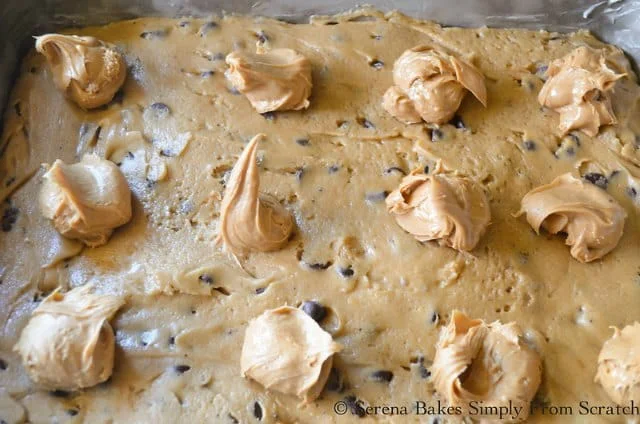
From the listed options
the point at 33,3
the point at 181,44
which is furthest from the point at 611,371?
the point at 33,3

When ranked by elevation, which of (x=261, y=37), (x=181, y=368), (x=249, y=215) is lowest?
(x=181, y=368)

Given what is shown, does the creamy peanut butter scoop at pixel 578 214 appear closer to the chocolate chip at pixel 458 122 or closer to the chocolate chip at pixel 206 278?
the chocolate chip at pixel 458 122

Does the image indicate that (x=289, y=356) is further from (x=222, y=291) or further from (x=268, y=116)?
(x=268, y=116)

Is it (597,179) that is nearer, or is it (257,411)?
(257,411)

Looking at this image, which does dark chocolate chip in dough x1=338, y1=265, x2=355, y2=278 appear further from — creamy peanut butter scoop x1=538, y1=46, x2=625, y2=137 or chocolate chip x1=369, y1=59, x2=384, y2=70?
creamy peanut butter scoop x1=538, y1=46, x2=625, y2=137

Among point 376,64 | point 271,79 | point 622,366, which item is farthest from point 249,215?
Result: point 622,366

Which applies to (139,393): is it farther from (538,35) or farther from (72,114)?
(538,35)
